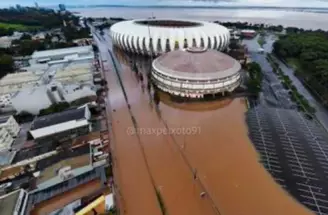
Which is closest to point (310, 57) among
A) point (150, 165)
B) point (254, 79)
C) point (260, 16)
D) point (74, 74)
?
point (254, 79)

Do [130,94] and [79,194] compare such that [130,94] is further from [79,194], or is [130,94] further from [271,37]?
[271,37]

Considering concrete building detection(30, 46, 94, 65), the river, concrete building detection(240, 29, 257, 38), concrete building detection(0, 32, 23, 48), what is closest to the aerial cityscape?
concrete building detection(30, 46, 94, 65)

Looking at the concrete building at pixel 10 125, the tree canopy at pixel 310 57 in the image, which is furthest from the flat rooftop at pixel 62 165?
the tree canopy at pixel 310 57

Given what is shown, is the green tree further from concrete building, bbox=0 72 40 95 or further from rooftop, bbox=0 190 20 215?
rooftop, bbox=0 190 20 215

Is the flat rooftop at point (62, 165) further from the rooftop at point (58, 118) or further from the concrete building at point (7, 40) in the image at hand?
the concrete building at point (7, 40)

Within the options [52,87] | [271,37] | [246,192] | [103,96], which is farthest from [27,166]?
[271,37]
